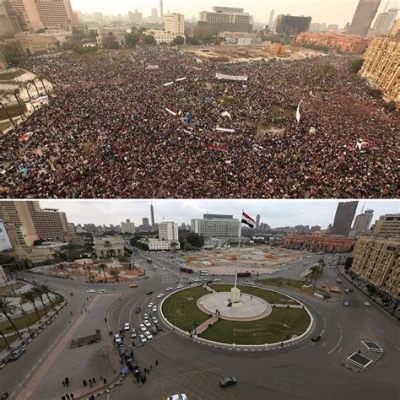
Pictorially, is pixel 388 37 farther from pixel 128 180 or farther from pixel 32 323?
pixel 32 323

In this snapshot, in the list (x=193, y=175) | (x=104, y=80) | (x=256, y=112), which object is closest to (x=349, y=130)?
(x=256, y=112)

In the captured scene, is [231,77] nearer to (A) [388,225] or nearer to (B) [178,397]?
(B) [178,397]

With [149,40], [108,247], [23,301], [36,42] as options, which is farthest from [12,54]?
[108,247]

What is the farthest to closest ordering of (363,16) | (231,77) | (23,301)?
(231,77)
(363,16)
(23,301)

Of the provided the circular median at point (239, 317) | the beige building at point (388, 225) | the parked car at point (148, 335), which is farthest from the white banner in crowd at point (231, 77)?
the beige building at point (388, 225)

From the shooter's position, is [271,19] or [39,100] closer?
[39,100]

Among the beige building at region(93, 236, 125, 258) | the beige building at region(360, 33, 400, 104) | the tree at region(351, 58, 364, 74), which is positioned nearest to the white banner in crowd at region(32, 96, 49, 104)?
the beige building at region(93, 236, 125, 258)

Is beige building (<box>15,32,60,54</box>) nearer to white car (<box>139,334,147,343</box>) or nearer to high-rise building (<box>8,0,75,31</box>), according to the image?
high-rise building (<box>8,0,75,31</box>)

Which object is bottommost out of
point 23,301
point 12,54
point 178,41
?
point 23,301
